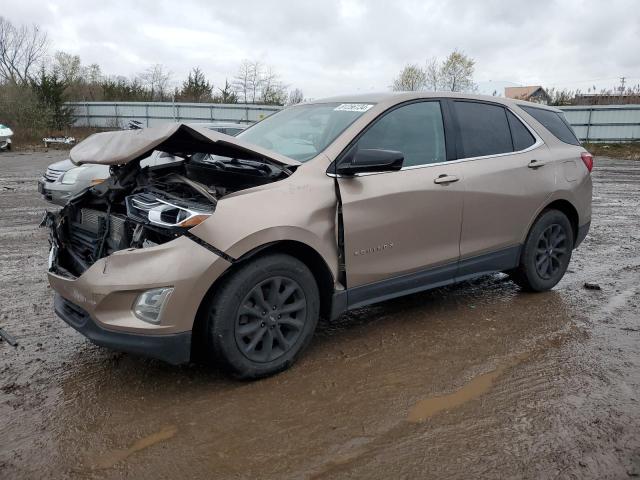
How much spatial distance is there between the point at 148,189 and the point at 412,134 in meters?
1.93

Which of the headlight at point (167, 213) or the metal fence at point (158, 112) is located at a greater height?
the metal fence at point (158, 112)

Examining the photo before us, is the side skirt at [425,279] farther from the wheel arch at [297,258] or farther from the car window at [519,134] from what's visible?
the car window at [519,134]

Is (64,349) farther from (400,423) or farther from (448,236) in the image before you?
(448,236)

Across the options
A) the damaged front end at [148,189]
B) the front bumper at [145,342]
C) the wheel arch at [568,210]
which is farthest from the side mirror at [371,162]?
the wheel arch at [568,210]

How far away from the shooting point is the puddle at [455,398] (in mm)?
2916

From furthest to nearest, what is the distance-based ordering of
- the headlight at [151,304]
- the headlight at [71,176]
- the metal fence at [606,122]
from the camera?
the metal fence at [606,122], the headlight at [71,176], the headlight at [151,304]

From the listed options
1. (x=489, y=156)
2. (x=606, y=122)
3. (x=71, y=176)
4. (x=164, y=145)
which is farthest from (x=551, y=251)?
(x=606, y=122)

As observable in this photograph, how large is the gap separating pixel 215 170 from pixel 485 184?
213 cm

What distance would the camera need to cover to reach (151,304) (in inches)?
111

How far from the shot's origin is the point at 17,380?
3221mm

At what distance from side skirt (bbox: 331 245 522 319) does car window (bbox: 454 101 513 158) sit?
0.87 meters

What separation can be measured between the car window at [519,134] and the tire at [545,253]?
661 mm

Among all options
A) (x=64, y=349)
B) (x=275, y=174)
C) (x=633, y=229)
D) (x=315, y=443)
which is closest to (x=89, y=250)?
(x=64, y=349)

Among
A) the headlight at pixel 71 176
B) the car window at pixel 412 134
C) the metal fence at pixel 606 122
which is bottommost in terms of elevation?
the headlight at pixel 71 176
